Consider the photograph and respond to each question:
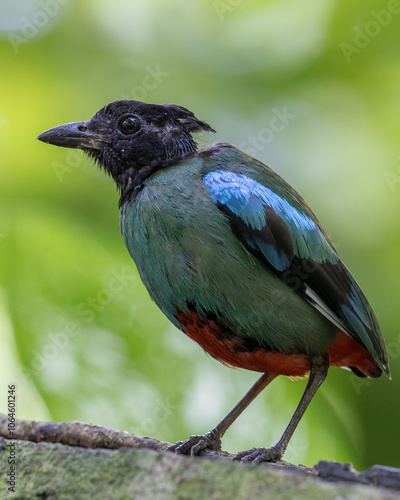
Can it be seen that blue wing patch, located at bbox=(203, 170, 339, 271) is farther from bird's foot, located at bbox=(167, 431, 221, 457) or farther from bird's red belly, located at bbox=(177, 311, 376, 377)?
bird's foot, located at bbox=(167, 431, 221, 457)

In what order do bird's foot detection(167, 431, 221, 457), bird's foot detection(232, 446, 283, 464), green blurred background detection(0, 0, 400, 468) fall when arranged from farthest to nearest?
green blurred background detection(0, 0, 400, 468), bird's foot detection(167, 431, 221, 457), bird's foot detection(232, 446, 283, 464)

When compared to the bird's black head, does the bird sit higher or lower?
lower

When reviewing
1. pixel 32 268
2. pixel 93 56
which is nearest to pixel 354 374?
pixel 32 268

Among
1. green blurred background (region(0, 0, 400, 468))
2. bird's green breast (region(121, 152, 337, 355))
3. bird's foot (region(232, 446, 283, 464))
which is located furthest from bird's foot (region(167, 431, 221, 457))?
green blurred background (region(0, 0, 400, 468))

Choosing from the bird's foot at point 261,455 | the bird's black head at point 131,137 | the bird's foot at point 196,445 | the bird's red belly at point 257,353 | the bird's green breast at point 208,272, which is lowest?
the bird's foot at point 261,455

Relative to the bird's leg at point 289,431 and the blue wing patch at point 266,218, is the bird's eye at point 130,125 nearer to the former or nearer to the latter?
the blue wing patch at point 266,218

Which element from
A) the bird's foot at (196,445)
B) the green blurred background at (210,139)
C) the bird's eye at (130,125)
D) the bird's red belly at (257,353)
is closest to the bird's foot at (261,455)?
the bird's foot at (196,445)

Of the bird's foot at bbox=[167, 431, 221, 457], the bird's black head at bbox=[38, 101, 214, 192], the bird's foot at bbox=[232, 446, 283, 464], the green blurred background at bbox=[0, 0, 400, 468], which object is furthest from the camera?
the green blurred background at bbox=[0, 0, 400, 468]

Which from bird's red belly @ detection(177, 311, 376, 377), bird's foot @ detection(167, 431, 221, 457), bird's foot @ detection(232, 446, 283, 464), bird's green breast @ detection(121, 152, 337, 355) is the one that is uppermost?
bird's green breast @ detection(121, 152, 337, 355)
